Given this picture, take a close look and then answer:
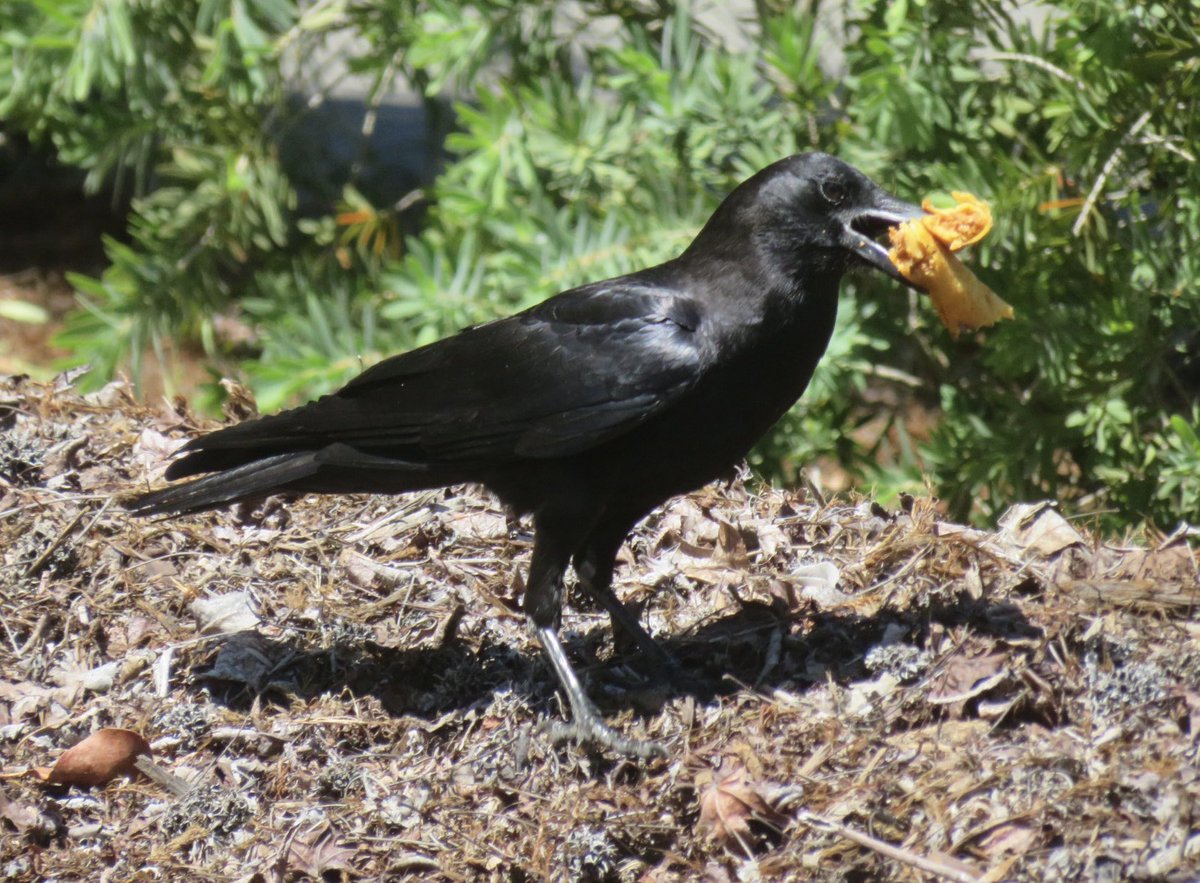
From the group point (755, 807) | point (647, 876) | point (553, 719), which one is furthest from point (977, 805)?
point (553, 719)

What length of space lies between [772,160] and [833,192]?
1.15 metres

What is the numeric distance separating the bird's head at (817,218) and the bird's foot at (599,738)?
3.84ft

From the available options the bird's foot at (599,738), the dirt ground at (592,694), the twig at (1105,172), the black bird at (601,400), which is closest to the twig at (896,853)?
the dirt ground at (592,694)

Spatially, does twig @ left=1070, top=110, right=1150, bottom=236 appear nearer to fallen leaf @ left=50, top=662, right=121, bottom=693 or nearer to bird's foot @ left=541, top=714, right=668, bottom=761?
bird's foot @ left=541, top=714, right=668, bottom=761

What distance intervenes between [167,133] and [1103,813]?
479 cm

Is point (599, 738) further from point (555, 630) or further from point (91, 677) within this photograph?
point (91, 677)

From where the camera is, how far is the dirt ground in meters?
2.83

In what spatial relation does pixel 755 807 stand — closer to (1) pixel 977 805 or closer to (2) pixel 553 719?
(1) pixel 977 805

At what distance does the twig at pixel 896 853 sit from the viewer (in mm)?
2617

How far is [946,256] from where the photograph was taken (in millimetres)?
3461

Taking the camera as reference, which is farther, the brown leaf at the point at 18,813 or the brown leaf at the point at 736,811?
the brown leaf at the point at 18,813

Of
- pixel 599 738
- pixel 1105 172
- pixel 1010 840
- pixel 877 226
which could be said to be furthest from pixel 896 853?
pixel 1105 172

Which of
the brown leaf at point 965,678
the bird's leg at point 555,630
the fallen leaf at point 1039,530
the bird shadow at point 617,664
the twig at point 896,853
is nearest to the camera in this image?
the twig at point 896,853

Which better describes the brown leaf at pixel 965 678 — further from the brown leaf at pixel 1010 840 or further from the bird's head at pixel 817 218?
the bird's head at pixel 817 218
